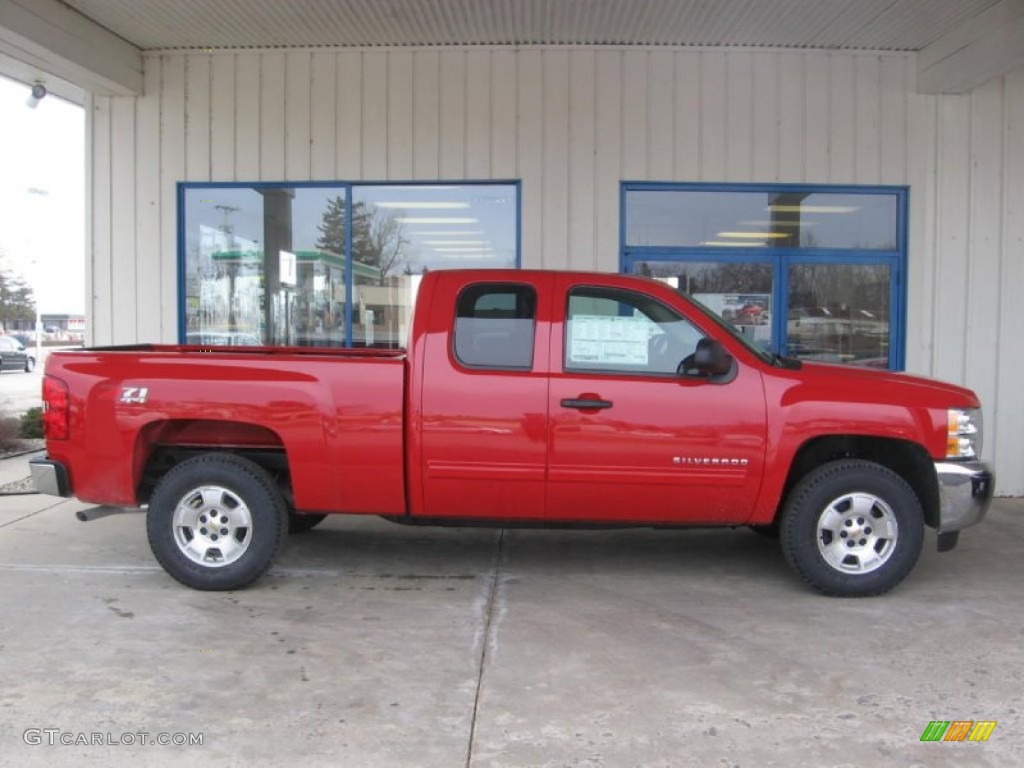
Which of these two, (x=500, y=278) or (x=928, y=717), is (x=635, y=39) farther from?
(x=928, y=717)

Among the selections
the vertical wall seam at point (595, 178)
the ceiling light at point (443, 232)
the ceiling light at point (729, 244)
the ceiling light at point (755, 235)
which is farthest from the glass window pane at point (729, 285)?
the ceiling light at point (443, 232)

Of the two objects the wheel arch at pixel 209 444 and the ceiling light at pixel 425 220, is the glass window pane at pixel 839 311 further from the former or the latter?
the wheel arch at pixel 209 444

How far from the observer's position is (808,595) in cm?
549

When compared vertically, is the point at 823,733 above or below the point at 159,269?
below

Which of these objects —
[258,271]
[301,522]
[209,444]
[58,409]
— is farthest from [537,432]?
[258,271]

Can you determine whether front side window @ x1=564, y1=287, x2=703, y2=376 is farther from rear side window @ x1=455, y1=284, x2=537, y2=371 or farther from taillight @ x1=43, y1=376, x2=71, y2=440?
taillight @ x1=43, y1=376, x2=71, y2=440

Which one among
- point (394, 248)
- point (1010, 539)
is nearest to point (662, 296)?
point (1010, 539)

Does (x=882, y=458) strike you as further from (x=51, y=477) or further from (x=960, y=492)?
(x=51, y=477)

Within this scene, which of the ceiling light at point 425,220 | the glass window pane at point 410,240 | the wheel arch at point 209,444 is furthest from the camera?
the ceiling light at point 425,220

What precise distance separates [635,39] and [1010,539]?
5705mm

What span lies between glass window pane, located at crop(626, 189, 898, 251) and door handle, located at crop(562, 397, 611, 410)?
167 inches

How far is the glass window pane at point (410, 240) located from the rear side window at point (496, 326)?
376 cm

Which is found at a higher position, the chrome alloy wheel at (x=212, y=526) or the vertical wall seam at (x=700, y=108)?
Answer: the vertical wall seam at (x=700, y=108)

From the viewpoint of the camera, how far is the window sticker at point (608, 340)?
531cm
